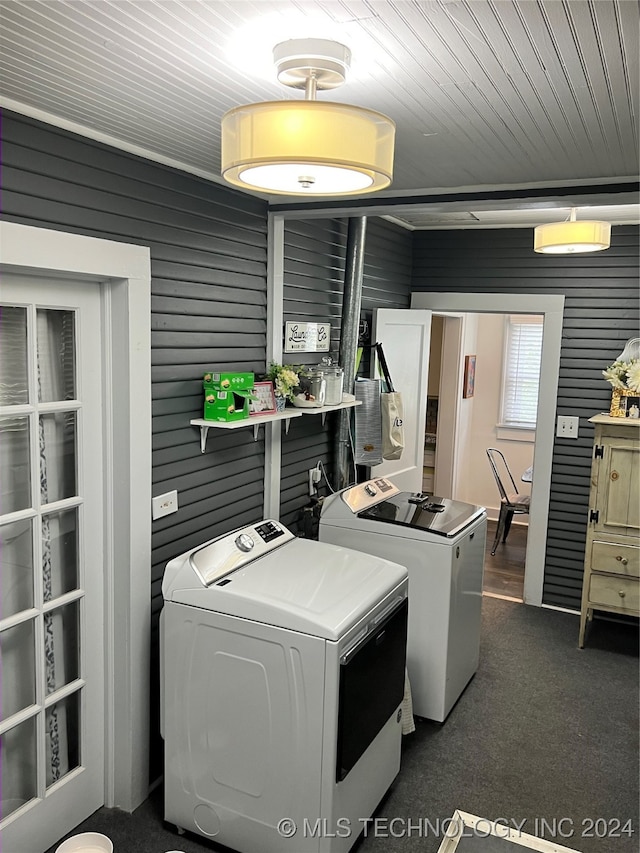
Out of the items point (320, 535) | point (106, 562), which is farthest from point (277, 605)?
point (320, 535)

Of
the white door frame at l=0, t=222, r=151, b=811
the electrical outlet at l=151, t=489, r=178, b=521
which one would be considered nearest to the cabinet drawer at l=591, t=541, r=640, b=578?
the electrical outlet at l=151, t=489, r=178, b=521

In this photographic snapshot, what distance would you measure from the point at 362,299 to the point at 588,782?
112 inches

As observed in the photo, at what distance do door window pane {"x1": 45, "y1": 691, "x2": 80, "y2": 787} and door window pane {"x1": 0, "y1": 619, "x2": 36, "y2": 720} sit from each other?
0.52 feet

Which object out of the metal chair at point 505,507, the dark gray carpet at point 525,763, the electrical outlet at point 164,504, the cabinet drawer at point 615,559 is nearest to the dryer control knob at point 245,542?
the electrical outlet at point 164,504

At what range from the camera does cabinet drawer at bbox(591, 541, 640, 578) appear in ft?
12.8

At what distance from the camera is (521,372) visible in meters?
6.80

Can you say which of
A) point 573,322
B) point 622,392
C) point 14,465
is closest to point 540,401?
point 573,322

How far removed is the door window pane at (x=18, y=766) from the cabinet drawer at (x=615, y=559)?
306 centimetres

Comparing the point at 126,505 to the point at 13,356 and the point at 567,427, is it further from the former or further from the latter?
the point at 567,427

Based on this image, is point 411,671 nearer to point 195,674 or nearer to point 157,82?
point 195,674

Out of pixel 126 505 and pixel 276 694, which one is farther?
pixel 126 505

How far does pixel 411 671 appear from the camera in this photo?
10.8ft

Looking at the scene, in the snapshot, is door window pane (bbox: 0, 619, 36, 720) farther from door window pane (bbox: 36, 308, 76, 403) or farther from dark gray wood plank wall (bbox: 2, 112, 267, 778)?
door window pane (bbox: 36, 308, 76, 403)

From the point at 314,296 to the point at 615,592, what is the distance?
2.42m
